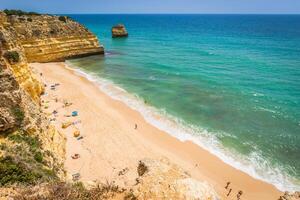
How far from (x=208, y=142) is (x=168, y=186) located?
51.8 ft

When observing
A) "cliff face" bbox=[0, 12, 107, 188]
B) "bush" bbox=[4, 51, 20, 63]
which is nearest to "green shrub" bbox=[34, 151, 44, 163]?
"cliff face" bbox=[0, 12, 107, 188]

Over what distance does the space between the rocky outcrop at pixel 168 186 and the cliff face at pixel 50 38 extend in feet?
150

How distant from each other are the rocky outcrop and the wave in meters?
12.8

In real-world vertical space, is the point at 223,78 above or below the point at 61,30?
below

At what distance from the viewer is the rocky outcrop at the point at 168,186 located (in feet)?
27.9

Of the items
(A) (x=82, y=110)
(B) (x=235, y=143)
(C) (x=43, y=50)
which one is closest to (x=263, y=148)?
(B) (x=235, y=143)

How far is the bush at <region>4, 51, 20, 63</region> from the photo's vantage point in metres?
20.0

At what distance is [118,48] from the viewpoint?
72.6 m

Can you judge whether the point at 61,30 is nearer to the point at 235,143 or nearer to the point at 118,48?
the point at 118,48

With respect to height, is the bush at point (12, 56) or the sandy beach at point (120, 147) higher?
the bush at point (12, 56)

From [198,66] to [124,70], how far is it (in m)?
15.0

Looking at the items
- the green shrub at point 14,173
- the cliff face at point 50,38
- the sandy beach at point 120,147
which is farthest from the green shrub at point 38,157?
the cliff face at point 50,38

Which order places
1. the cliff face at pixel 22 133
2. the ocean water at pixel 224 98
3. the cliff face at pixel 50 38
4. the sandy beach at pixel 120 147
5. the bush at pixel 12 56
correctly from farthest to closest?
the cliff face at pixel 50 38
the ocean water at pixel 224 98
the bush at pixel 12 56
the sandy beach at pixel 120 147
the cliff face at pixel 22 133

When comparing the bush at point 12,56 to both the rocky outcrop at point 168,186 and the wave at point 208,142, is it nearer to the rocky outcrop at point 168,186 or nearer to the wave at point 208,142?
the wave at point 208,142
